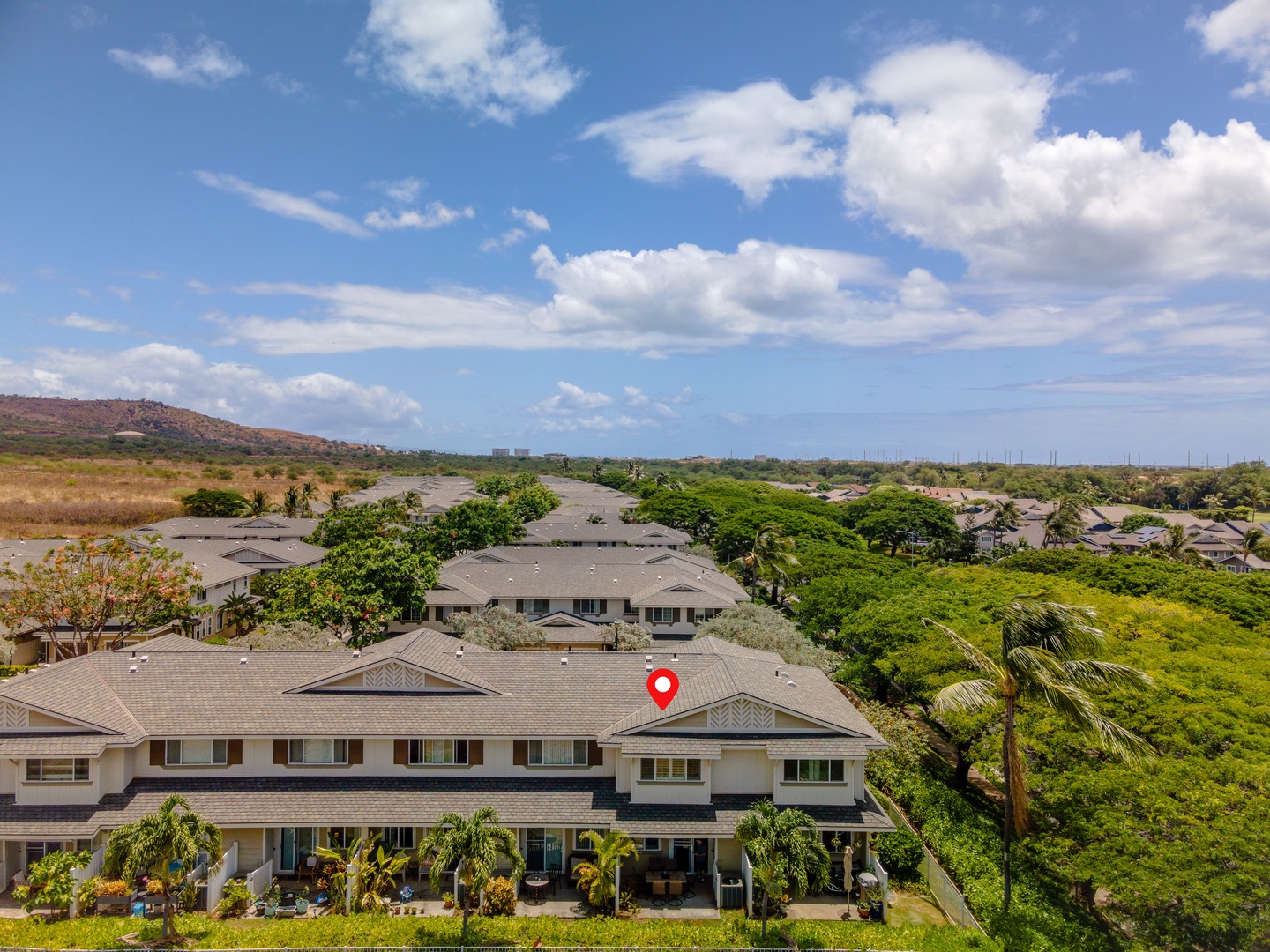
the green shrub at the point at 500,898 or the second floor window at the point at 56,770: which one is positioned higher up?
the second floor window at the point at 56,770

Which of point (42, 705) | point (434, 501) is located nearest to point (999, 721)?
point (42, 705)

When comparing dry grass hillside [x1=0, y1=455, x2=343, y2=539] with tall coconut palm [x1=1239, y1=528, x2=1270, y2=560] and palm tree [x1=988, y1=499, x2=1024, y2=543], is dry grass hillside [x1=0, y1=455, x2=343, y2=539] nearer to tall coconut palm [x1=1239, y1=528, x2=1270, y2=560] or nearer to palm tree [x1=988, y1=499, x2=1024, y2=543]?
palm tree [x1=988, y1=499, x2=1024, y2=543]

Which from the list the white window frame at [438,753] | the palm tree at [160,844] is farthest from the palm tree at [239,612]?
the palm tree at [160,844]

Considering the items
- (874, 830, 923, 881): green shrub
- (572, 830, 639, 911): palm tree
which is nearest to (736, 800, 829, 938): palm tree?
(572, 830, 639, 911): palm tree

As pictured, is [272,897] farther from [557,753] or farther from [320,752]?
[557,753]

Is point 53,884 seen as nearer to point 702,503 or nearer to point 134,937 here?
point 134,937

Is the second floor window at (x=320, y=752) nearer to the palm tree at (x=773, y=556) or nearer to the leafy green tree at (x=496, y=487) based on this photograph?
the palm tree at (x=773, y=556)

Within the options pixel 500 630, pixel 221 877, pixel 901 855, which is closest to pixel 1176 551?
pixel 901 855
